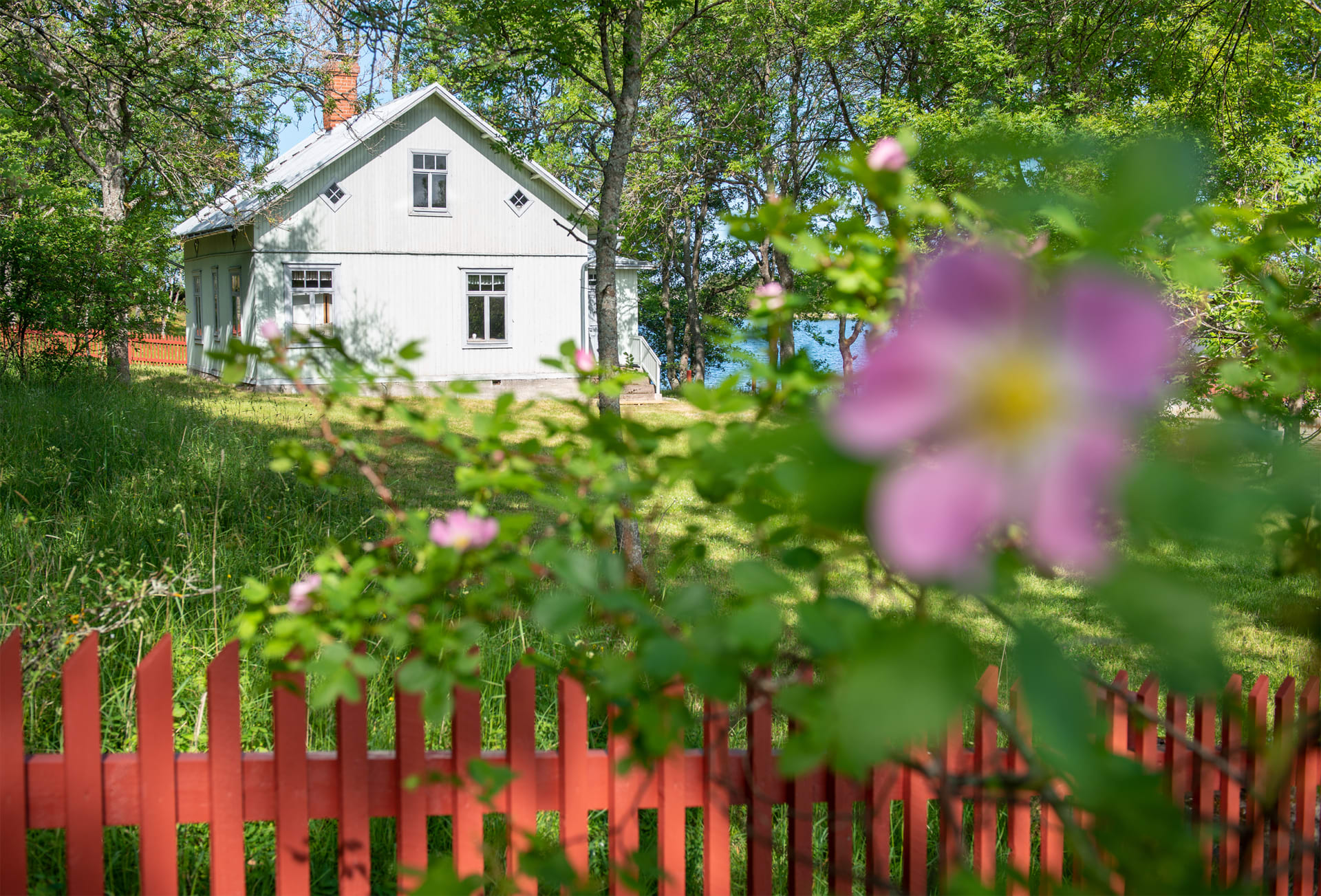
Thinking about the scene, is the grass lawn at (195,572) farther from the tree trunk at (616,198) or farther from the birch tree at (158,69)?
the birch tree at (158,69)

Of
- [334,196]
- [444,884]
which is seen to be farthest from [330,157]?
[444,884]

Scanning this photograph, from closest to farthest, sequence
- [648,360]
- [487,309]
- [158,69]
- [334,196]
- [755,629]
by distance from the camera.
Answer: [755,629] → [158,69] → [334,196] → [487,309] → [648,360]

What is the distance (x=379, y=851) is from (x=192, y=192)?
7772mm

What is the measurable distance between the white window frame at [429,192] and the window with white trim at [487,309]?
126 cm

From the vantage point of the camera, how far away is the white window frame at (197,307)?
20859mm

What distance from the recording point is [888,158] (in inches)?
35.9

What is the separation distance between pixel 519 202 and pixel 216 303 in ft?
21.6

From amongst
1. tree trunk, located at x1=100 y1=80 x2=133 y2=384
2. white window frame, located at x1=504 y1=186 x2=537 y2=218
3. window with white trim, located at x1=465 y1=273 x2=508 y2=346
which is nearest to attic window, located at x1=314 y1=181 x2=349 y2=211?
window with white trim, located at x1=465 y1=273 x2=508 y2=346

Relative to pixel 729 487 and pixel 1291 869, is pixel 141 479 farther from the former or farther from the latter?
pixel 1291 869

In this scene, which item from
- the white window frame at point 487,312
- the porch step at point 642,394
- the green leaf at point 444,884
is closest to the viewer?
the green leaf at point 444,884

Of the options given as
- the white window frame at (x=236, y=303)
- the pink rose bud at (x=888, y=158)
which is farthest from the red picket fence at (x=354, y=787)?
the white window frame at (x=236, y=303)

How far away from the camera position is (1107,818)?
650mm

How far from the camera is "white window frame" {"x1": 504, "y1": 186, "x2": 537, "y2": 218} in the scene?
60.8 feet

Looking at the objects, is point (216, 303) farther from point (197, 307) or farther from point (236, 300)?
point (197, 307)
